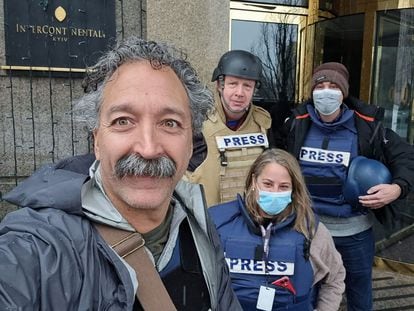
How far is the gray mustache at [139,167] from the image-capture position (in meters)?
A: 1.18

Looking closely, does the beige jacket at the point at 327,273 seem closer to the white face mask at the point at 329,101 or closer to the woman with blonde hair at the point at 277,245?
the woman with blonde hair at the point at 277,245

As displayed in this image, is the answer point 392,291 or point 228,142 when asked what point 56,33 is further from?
point 392,291

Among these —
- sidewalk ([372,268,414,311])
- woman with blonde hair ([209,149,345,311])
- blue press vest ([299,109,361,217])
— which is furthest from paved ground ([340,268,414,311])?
woman with blonde hair ([209,149,345,311])

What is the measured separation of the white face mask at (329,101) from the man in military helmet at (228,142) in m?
0.44

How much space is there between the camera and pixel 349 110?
2990 millimetres

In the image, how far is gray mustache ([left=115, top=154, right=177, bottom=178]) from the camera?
1.18 meters

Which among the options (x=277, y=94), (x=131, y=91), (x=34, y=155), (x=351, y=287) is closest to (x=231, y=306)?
(x=131, y=91)

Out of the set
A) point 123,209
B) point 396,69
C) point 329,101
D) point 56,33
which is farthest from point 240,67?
point 396,69

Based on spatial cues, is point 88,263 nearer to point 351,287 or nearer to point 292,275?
point 292,275

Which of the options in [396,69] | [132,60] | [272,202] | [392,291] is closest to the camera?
[132,60]

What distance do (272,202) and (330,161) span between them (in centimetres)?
69

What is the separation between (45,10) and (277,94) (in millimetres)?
2944

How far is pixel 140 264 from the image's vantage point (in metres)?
1.14

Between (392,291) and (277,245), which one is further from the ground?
(277,245)
